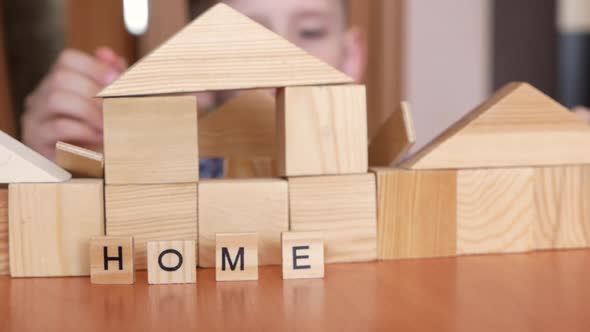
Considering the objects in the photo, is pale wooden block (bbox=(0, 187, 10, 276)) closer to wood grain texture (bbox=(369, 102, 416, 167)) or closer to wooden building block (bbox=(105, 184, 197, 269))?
wooden building block (bbox=(105, 184, 197, 269))

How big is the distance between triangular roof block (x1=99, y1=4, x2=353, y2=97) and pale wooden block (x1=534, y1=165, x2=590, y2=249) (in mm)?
283

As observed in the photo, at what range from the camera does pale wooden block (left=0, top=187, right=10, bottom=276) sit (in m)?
0.73

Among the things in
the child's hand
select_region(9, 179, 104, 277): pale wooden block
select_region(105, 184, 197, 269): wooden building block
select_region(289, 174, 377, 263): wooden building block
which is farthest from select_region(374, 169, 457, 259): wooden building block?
the child's hand

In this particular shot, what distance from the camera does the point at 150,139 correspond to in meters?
0.74

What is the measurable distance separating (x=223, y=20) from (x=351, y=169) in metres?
0.22

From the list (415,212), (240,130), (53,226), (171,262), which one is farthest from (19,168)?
(415,212)

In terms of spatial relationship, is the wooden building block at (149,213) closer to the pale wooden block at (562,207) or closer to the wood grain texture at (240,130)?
the wood grain texture at (240,130)

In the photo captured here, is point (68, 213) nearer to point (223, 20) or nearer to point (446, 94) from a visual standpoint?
point (223, 20)

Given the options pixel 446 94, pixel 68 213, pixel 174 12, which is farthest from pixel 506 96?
pixel 446 94

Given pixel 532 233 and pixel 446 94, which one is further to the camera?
pixel 446 94

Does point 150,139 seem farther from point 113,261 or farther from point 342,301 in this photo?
point 342,301

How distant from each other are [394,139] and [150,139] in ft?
1.02

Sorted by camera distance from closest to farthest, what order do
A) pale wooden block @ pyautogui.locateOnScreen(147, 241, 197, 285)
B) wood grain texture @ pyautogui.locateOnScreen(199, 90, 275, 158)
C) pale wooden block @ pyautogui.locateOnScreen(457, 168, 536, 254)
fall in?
1. pale wooden block @ pyautogui.locateOnScreen(147, 241, 197, 285)
2. pale wooden block @ pyautogui.locateOnScreen(457, 168, 536, 254)
3. wood grain texture @ pyautogui.locateOnScreen(199, 90, 275, 158)

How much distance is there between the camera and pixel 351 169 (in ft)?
2.54
